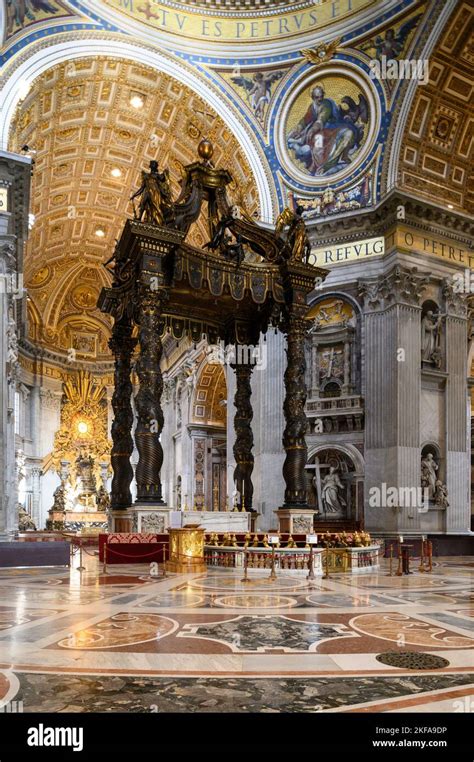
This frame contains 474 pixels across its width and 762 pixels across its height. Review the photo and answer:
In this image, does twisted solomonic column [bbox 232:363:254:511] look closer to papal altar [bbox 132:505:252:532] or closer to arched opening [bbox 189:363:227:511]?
papal altar [bbox 132:505:252:532]

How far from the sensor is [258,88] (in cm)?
2078

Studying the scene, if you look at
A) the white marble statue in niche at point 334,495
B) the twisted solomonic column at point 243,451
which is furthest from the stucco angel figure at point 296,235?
the white marble statue in niche at point 334,495

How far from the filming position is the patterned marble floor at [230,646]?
3951 millimetres

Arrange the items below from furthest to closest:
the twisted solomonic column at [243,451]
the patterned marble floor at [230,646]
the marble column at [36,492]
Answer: the marble column at [36,492] < the twisted solomonic column at [243,451] < the patterned marble floor at [230,646]

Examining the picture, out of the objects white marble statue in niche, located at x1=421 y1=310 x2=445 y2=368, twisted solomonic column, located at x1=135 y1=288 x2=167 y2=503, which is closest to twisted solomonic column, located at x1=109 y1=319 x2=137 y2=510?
twisted solomonic column, located at x1=135 y1=288 x2=167 y2=503

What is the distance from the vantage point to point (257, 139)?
68.8 feet

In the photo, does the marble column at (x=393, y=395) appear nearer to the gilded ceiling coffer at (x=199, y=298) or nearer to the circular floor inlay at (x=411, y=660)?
the gilded ceiling coffer at (x=199, y=298)

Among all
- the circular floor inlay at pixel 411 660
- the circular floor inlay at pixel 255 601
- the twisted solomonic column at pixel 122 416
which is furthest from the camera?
the twisted solomonic column at pixel 122 416

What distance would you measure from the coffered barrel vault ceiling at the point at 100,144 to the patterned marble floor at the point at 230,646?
14786 millimetres

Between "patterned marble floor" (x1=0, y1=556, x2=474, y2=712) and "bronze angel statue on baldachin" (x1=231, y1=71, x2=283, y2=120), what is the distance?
50.8 feet

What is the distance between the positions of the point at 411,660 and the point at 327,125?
1846cm

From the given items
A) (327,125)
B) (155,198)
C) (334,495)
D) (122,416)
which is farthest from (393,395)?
(155,198)
